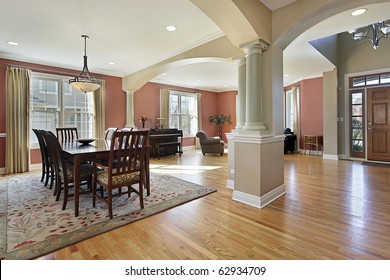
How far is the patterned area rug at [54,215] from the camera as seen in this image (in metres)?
1.86

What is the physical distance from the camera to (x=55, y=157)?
9.46 feet

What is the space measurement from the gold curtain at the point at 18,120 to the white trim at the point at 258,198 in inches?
197

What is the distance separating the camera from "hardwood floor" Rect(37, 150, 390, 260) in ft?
5.60

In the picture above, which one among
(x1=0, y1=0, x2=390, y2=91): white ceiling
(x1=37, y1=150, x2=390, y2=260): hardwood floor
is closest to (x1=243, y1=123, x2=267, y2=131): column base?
(x1=37, y1=150, x2=390, y2=260): hardwood floor

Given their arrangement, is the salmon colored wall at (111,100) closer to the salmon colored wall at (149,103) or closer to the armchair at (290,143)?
the salmon colored wall at (149,103)

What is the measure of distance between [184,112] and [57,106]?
4.67 m

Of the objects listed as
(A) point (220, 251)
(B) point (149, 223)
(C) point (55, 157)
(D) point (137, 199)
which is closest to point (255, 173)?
(A) point (220, 251)

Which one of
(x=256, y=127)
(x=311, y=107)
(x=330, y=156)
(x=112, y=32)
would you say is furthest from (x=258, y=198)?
(x=311, y=107)

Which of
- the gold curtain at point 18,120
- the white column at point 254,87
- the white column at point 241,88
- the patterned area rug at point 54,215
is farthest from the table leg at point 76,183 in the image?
the gold curtain at point 18,120

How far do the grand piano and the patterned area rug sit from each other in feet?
10.4

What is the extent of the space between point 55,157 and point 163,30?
8.56 feet

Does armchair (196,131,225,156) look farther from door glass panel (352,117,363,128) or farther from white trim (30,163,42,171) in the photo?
white trim (30,163,42,171)
